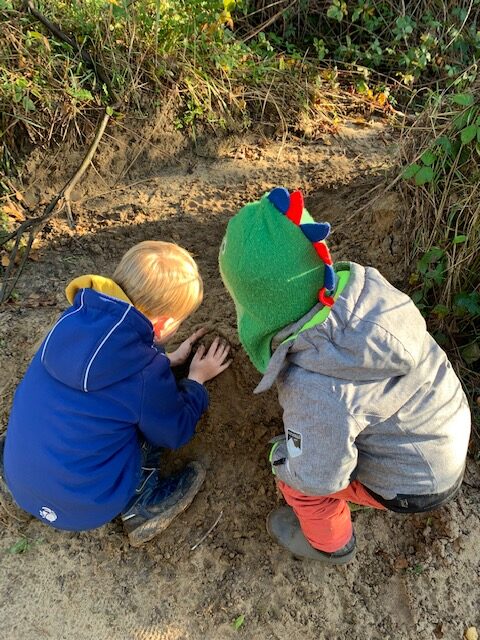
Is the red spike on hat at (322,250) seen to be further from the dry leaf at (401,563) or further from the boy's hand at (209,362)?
the dry leaf at (401,563)

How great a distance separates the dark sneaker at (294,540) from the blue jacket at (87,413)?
2.15 ft

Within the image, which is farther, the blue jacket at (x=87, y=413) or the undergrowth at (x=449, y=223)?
the undergrowth at (x=449, y=223)

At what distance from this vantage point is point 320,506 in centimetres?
207

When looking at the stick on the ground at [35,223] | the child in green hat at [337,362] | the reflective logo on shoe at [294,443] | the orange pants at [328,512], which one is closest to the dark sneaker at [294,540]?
the orange pants at [328,512]

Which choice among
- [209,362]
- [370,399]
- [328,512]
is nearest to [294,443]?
[370,399]

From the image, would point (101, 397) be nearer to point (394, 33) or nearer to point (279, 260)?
point (279, 260)

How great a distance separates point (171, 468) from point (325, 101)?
10.1 feet

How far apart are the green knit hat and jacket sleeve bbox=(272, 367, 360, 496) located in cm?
22

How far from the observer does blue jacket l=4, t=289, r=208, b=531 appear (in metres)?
1.93

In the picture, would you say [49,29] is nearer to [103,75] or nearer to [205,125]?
[103,75]

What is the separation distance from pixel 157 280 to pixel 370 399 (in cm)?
91

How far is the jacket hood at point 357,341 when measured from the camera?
159 centimetres

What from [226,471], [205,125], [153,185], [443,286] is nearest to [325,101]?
[205,125]

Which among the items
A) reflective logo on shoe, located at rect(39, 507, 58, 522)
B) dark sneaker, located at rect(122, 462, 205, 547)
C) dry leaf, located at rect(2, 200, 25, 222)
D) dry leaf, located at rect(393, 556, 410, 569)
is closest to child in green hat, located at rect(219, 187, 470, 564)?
dry leaf, located at rect(393, 556, 410, 569)
